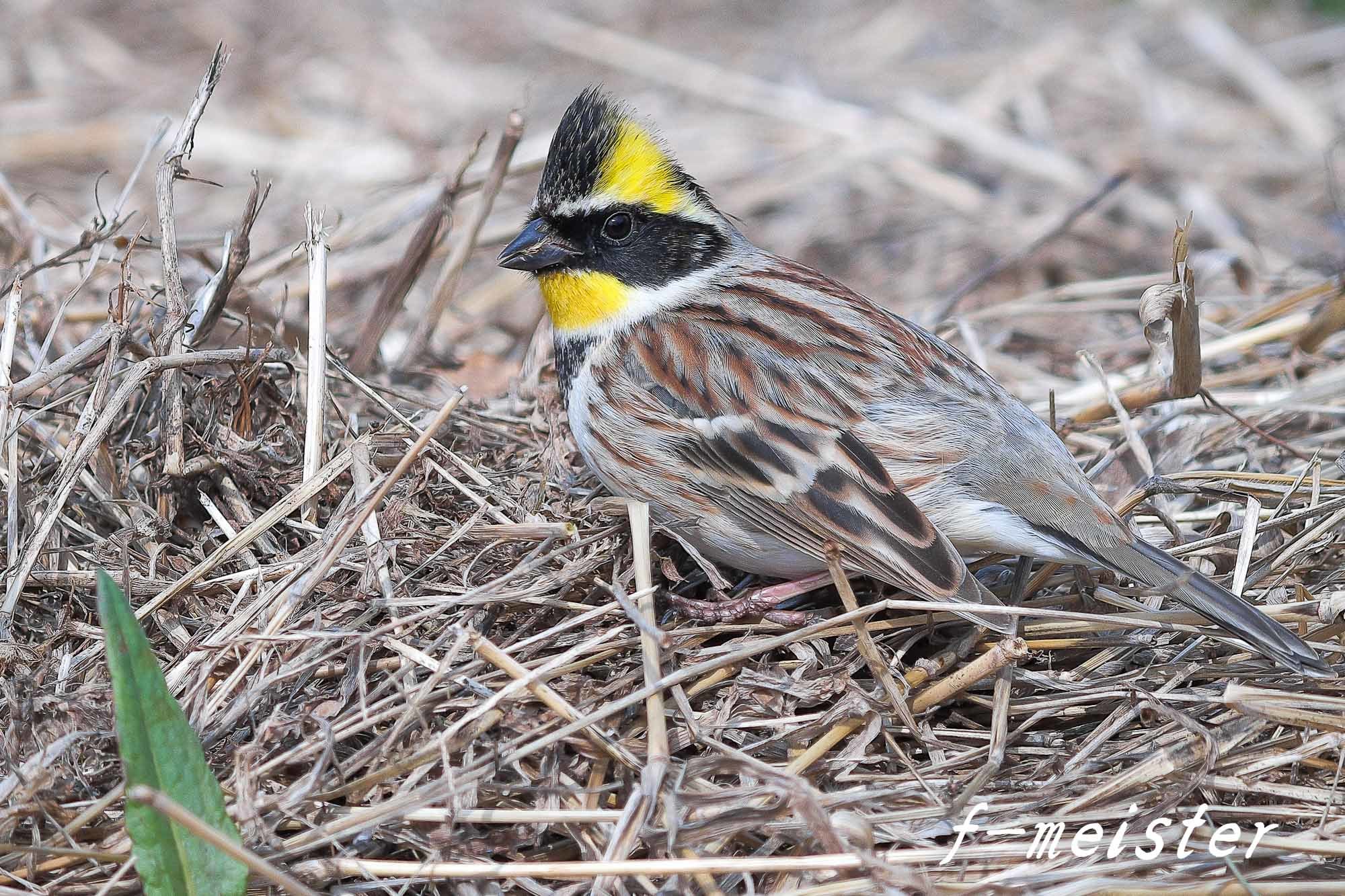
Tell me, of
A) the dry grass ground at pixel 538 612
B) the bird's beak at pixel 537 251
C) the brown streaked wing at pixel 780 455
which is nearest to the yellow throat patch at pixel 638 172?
the bird's beak at pixel 537 251

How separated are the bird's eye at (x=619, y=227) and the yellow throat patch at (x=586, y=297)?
4.7 inches

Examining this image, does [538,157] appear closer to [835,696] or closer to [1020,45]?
[835,696]

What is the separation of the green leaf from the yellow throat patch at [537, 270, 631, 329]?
166 centimetres

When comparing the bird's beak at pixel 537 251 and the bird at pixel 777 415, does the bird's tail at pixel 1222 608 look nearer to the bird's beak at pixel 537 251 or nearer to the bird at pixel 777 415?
the bird at pixel 777 415

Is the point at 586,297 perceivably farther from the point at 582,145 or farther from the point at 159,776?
the point at 159,776

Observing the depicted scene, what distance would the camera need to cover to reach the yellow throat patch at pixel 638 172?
11.9ft

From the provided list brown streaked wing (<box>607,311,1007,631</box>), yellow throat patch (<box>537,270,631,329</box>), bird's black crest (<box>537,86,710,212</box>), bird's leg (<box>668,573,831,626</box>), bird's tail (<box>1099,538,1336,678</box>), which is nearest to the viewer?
bird's tail (<box>1099,538,1336,678</box>)

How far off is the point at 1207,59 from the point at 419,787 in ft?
23.2

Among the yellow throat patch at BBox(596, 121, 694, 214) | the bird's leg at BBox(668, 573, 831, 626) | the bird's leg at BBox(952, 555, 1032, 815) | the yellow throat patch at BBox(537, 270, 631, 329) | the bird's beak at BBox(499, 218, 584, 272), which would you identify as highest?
the yellow throat patch at BBox(596, 121, 694, 214)

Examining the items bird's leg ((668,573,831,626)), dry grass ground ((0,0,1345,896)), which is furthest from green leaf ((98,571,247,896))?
bird's leg ((668,573,831,626))

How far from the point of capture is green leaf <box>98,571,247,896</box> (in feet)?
7.73

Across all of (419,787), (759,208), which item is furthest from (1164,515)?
(759,208)

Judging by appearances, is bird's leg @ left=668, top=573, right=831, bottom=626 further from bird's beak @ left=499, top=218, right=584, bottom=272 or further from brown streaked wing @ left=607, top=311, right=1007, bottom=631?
bird's beak @ left=499, top=218, right=584, bottom=272

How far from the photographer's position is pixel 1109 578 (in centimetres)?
334
